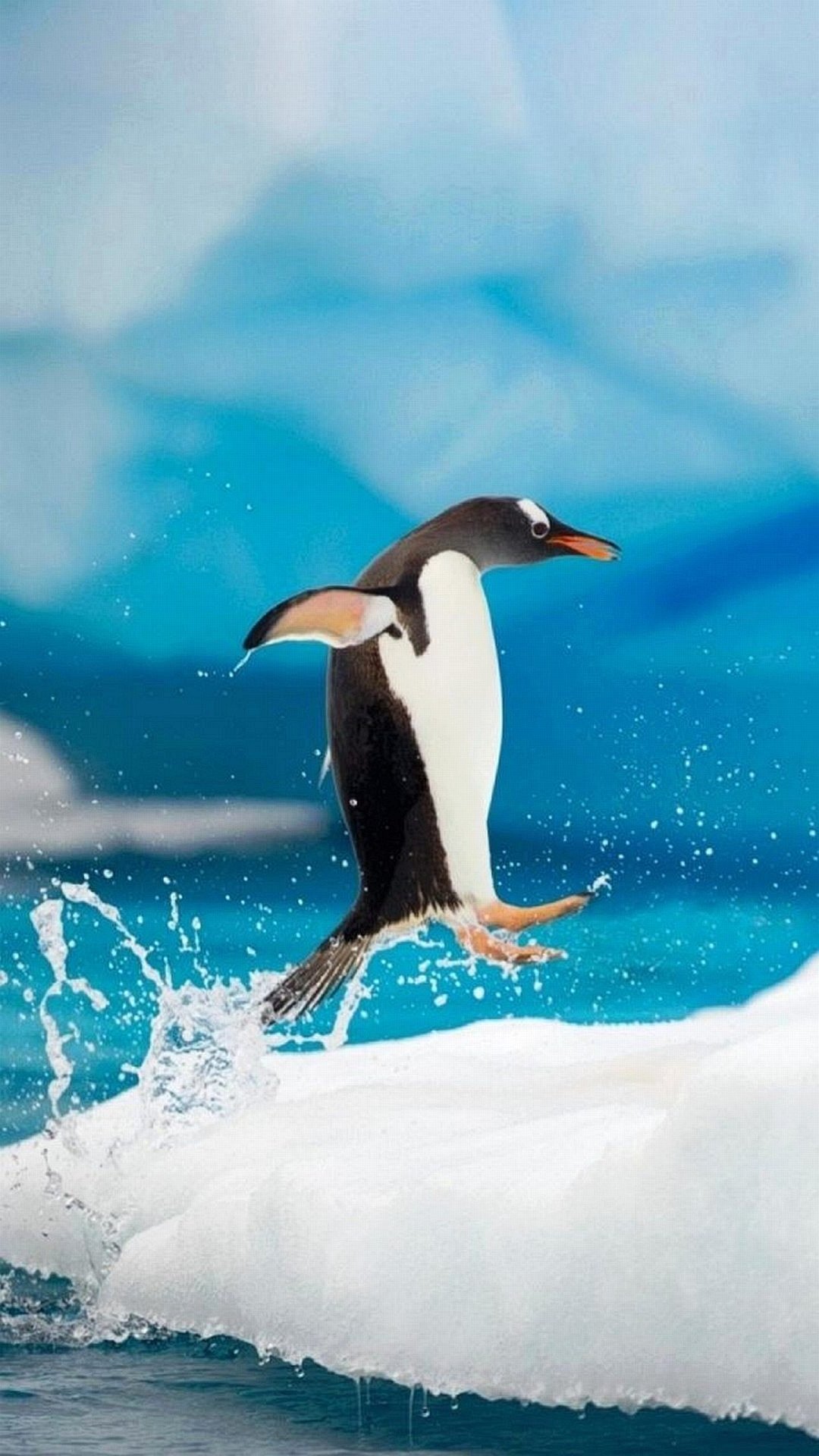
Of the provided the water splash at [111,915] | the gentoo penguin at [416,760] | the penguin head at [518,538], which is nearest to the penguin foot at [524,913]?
the gentoo penguin at [416,760]

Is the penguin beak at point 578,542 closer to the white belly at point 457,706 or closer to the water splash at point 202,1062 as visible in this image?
the white belly at point 457,706

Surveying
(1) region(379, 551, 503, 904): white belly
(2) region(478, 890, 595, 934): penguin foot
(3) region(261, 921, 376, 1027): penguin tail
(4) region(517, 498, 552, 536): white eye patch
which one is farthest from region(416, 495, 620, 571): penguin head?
(3) region(261, 921, 376, 1027): penguin tail

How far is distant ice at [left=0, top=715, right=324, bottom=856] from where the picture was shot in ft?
22.8

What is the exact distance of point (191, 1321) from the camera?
4348mm

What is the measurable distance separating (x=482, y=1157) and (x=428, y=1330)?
47 cm

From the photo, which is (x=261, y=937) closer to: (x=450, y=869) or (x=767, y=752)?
→ (x=450, y=869)

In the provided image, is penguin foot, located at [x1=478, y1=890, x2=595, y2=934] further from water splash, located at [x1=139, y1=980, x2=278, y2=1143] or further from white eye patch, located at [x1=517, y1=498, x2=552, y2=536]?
white eye patch, located at [x1=517, y1=498, x2=552, y2=536]

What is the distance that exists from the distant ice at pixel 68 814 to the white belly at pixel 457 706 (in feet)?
4.73

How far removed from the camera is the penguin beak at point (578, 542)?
5.86 m

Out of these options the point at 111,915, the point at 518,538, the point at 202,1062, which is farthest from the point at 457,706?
the point at 111,915

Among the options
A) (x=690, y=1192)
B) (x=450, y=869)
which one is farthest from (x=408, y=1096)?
(x=690, y=1192)

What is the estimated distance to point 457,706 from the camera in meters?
5.62

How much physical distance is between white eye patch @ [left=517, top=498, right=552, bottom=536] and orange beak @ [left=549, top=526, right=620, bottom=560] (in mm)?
35

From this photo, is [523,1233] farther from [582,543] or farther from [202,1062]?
Result: [582,543]
